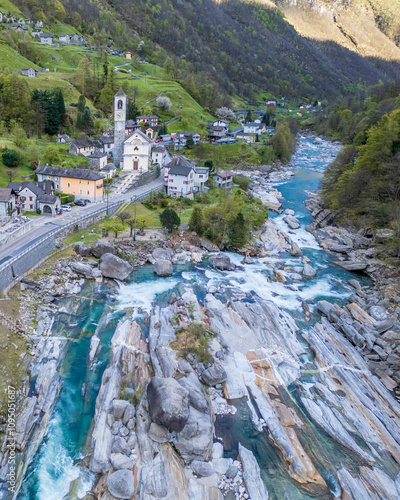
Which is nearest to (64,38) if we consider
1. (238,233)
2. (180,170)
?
(180,170)

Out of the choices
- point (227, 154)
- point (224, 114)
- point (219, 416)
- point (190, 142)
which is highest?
point (219, 416)

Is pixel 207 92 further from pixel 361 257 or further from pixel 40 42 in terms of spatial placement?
pixel 361 257

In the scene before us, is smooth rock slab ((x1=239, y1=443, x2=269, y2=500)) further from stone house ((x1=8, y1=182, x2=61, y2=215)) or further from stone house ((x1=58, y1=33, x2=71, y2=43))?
stone house ((x1=58, y1=33, x2=71, y2=43))

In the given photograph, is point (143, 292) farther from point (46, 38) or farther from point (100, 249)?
point (46, 38)

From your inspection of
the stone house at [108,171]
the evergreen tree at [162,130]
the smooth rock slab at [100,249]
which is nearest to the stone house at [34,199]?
the smooth rock slab at [100,249]

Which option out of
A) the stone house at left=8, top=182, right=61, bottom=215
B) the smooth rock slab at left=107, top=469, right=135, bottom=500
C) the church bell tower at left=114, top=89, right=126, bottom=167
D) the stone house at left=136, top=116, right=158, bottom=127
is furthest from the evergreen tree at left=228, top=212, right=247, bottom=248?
the stone house at left=136, top=116, right=158, bottom=127

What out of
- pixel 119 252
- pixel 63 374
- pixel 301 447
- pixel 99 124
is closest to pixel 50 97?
pixel 99 124
